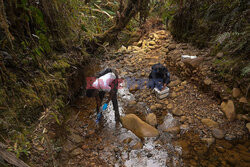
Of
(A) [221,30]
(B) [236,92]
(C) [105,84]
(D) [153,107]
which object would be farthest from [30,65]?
(A) [221,30]

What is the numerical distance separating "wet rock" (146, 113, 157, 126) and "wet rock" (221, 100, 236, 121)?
56.4 inches

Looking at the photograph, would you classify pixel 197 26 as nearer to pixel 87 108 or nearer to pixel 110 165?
pixel 87 108

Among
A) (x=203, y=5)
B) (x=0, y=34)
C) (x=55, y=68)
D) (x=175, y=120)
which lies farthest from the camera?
(x=203, y=5)

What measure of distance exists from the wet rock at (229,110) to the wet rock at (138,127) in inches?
56.7

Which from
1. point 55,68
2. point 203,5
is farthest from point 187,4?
point 55,68

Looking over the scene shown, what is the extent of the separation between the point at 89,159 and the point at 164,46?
523cm

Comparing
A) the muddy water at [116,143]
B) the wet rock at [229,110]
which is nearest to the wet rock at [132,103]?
the muddy water at [116,143]

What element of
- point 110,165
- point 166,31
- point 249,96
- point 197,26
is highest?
point 197,26

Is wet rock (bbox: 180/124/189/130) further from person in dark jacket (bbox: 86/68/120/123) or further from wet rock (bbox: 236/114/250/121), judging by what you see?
person in dark jacket (bbox: 86/68/120/123)

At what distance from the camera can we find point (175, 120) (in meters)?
3.14

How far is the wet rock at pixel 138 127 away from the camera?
2.87 metres

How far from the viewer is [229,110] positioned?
9.14 feet

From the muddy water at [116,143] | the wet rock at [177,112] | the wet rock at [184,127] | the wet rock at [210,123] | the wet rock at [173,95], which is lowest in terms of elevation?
the muddy water at [116,143]

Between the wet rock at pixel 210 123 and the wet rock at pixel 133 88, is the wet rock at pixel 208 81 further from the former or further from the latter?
the wet rock at pixel 133 88
